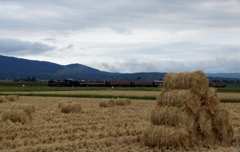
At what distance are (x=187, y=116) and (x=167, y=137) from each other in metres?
1.03

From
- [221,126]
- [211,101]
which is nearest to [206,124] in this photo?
[221,126]

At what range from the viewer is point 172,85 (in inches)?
526

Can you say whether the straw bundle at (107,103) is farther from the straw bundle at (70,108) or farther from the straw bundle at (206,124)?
the straw bundle at (206,124)

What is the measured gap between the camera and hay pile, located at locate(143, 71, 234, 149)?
39.9 feet

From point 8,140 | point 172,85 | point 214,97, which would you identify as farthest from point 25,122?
point 214,97

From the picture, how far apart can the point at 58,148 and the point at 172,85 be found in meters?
4.56

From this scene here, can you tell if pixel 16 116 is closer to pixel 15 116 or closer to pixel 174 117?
pixel 15 116

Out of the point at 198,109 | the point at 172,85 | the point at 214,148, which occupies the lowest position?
the point at 214,148

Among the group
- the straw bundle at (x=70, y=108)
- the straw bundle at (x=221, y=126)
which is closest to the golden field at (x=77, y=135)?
the straw bundle at (x=221, y=126)

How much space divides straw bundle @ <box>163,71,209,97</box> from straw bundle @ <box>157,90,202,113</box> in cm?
27

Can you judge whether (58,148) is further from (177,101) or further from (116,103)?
(116,103)

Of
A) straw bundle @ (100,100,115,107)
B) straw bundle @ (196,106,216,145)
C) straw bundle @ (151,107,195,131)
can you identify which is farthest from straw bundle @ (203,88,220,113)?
straw bundle @ (100,100,115,107)

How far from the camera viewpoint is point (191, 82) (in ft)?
42.7

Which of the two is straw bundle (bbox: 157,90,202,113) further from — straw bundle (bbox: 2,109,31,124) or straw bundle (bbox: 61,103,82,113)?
straw bundle (bbox: 61,103,82,113)
